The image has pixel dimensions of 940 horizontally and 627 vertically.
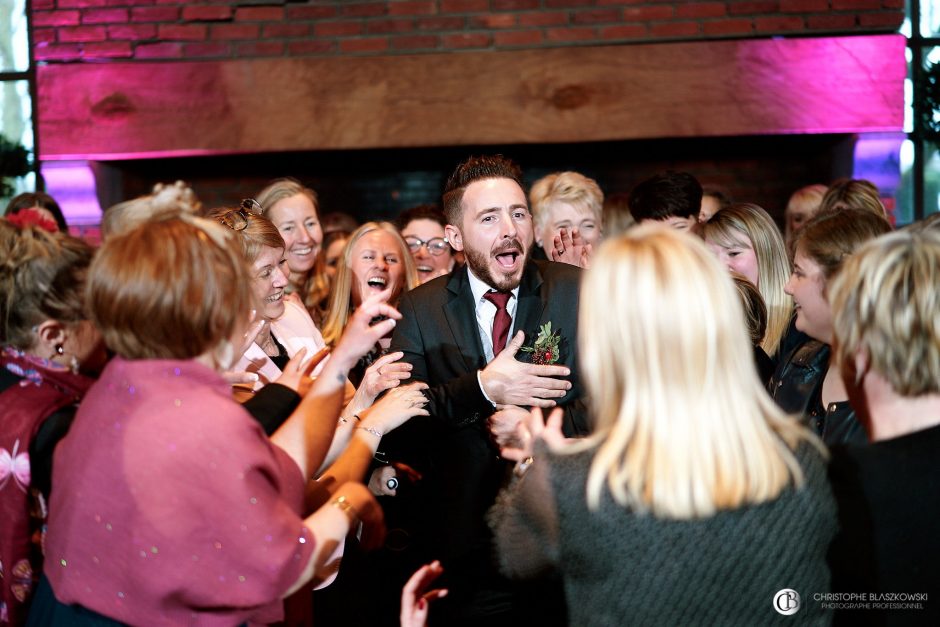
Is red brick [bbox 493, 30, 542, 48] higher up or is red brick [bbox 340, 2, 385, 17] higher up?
red brick [bbox 340, 2, 385, 17]

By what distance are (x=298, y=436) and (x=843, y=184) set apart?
121 inches

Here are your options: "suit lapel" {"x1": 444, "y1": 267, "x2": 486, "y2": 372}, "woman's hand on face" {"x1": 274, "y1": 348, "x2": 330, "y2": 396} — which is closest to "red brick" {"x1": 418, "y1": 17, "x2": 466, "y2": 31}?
"suit lapel" {"x1": 444, "y1": 267, "x2": 486, "y2": 372}

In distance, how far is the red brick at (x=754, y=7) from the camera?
5.09 meters

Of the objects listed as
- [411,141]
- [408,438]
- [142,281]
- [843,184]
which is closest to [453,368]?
[408,438]

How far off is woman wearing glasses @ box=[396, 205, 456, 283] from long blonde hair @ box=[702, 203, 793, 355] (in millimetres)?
1453

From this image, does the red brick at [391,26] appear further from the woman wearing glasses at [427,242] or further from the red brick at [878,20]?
the red brick at [878,20]

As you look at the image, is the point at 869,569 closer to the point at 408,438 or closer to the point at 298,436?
the point at 298,436

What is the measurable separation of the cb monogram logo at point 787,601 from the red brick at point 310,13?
4469 millimetres

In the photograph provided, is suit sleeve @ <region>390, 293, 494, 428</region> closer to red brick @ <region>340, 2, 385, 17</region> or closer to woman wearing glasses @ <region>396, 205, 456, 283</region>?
woman wearing glasses @ <region>396, 205, 456, 283</region>

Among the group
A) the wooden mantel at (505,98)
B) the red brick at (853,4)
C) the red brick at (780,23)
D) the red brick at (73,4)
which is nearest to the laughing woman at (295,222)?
the wooden mantel at (505,98)

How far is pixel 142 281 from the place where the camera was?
157 cm

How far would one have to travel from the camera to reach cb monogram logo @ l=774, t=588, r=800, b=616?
1.56 meters

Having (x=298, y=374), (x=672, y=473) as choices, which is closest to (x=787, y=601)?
(x=672, y=473)

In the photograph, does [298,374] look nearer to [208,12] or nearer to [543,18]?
[543,18]
